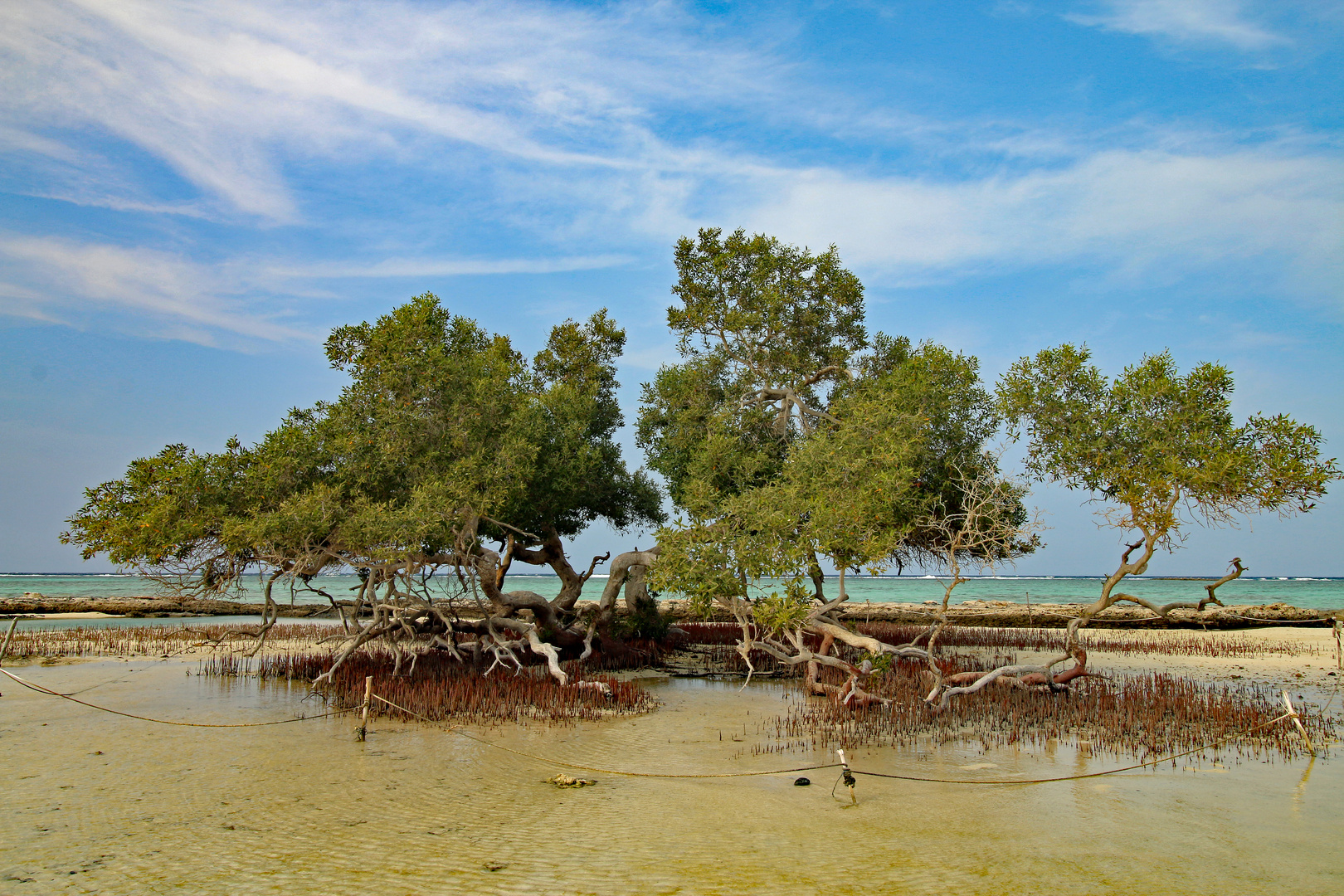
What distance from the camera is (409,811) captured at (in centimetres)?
724

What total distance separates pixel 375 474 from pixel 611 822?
904 cm

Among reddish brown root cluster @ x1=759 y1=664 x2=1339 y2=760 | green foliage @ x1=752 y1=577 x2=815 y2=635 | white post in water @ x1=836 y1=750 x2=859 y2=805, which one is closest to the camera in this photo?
white post in water @ x1=836 y1=750 x2=859 y2=805

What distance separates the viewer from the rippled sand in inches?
224

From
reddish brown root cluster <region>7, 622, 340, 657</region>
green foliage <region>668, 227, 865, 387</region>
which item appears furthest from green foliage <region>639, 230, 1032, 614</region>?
reddish brown root cluster <region>7, 622, 340, 657</region>

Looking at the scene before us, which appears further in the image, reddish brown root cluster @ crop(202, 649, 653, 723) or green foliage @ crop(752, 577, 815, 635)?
green foliage @ crop(752, 577, 815, 635)

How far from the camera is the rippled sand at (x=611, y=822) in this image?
18.7ft

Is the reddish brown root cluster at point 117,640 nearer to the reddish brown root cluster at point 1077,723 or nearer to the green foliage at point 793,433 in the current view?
the green foliage at point 793,433

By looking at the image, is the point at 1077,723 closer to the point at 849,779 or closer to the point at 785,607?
the point at 785,607

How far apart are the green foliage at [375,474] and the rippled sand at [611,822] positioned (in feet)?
11.0

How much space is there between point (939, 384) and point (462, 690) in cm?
1178

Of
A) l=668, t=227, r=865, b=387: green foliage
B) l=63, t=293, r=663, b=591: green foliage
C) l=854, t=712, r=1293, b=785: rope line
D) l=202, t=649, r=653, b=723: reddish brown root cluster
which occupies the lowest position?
l=202, t=649, r=653, b=723: reddish brown root cluster

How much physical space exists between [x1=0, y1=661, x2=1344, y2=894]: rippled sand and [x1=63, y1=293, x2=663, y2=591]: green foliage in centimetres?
334

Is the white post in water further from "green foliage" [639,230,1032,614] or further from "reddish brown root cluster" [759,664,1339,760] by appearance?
"green foliage" [639,230,1032,614]

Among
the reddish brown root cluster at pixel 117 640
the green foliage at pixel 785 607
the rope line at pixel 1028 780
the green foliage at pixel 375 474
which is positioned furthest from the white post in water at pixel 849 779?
the reddish brown root cluster at pixel 117 640
